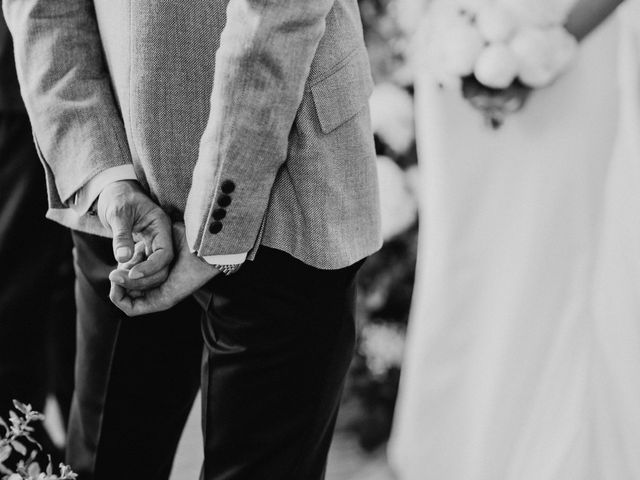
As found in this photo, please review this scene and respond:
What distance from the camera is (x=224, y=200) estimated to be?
89 cm

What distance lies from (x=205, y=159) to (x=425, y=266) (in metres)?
0.93

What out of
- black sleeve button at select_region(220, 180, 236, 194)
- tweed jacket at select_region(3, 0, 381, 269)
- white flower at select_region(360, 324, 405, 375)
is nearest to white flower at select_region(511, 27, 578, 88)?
tweed jacket at select_region(3, 0, 381, 269)

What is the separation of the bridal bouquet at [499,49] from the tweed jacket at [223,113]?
408mm

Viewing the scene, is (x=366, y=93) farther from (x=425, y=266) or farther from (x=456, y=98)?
(x=425, y=266)

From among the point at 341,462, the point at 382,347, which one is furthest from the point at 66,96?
the point at 341,462

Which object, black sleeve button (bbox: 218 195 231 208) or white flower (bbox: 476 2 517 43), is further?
white flower (bbox: 476 2 517 43)

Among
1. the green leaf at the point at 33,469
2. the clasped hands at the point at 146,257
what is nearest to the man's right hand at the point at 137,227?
the clasped hands at the point at 146,257

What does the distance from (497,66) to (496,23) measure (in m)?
0.09

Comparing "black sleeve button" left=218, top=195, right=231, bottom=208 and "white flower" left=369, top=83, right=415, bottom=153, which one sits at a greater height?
"black sleeve button" left=218, top=195, right=231, bottom=208

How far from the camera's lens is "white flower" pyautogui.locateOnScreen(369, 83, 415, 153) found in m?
1.96

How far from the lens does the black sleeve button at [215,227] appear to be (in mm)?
901

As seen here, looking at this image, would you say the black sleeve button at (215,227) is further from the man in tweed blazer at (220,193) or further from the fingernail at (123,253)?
the fingernail at (123,253)

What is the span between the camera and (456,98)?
61.0 inches

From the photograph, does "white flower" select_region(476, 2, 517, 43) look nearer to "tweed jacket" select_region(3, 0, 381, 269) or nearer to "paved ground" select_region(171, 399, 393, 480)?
"tweed jacket" select_region(3, 0, 381, 269)
